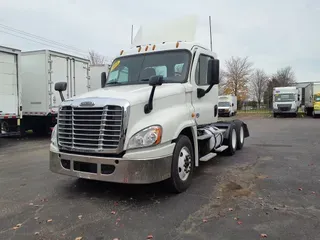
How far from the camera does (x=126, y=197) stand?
185 inches

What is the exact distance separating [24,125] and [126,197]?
993 centimetres

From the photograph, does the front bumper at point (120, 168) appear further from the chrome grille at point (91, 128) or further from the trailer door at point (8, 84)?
the trailer door at point (8, 84)

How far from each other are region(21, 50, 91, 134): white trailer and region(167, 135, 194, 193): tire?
8642 millimetres

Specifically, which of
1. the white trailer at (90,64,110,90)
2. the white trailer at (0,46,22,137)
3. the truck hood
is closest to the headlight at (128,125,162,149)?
the truck hood

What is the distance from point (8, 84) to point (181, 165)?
28.6ft

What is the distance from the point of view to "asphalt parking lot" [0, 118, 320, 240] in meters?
3.48

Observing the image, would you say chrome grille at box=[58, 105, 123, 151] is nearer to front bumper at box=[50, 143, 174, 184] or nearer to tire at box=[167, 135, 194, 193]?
front bumper at box=[50, 143, 174, 184]

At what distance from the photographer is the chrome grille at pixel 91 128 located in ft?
13.7

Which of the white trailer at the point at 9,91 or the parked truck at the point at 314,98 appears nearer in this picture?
the white trailer at the point at 9,91

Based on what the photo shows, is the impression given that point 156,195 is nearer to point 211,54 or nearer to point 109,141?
point 109,141

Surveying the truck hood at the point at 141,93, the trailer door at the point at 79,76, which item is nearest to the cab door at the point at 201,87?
the truck hood at the point at 141,93

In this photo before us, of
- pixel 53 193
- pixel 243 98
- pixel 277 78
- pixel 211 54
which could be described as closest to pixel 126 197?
pixel 53 193

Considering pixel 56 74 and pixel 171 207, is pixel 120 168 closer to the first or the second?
pixel 171 207

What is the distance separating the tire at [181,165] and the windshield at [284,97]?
2732cm
